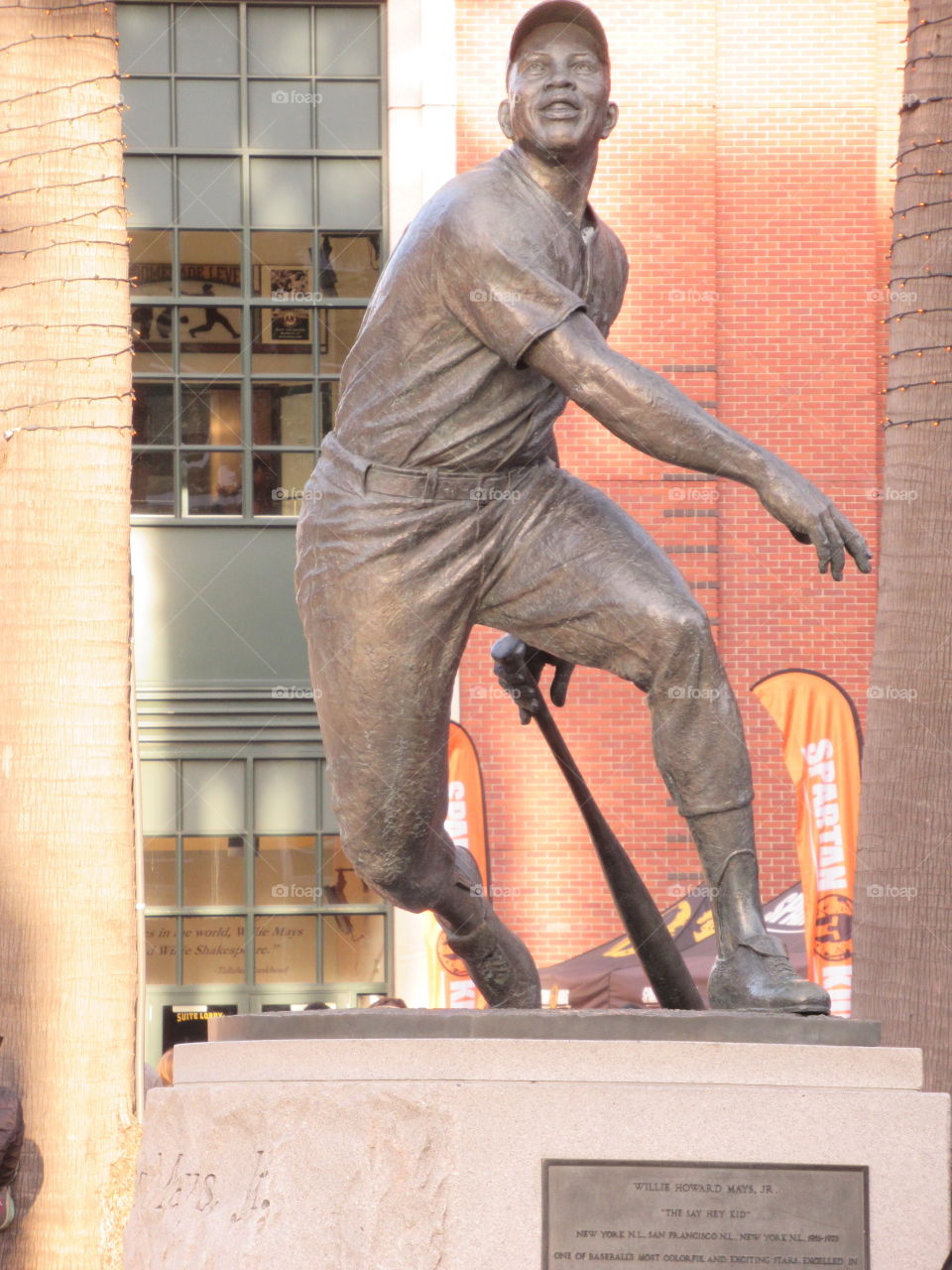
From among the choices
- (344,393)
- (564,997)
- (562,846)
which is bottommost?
(564,997)

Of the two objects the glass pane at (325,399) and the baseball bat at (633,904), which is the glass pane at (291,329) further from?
the baseball bat at (633,904)

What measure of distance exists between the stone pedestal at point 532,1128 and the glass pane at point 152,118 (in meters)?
16.5

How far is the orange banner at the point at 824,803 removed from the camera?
14633mm

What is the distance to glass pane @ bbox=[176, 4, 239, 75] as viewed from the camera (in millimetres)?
19672

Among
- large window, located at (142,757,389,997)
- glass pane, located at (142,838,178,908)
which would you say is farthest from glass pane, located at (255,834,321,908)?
glass pane, located at (142,838,178,908)

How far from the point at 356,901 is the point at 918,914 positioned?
11360 mm

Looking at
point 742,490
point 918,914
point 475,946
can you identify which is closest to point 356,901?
point 742,490

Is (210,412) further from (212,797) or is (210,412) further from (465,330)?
(465,330)

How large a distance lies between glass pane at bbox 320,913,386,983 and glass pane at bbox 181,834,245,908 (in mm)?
894

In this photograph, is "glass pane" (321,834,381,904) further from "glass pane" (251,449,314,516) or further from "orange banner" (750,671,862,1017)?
"orange banner" (750,671,862,1017)

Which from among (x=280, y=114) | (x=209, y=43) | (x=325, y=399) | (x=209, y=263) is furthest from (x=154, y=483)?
(x=209, y=43)

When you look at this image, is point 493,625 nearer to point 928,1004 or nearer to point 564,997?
point 928,1004

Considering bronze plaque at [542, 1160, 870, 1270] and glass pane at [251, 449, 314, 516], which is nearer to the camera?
bronze plaque at [542, 1160, 870, 1270]

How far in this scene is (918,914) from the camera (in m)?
8.00
